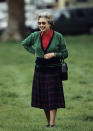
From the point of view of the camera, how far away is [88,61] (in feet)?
64.7

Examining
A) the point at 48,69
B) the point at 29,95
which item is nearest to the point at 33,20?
the point at 29,95

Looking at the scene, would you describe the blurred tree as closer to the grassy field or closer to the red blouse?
the grassy field

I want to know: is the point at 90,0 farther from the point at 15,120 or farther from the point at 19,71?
the point at 15,120

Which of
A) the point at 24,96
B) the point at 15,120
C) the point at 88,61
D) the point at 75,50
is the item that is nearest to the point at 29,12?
the point at 75,50

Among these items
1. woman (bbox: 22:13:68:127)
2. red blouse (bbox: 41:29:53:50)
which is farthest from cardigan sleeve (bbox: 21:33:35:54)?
red blouse (bbox: 41:29:53:50)

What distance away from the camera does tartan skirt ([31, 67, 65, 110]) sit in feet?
27.2

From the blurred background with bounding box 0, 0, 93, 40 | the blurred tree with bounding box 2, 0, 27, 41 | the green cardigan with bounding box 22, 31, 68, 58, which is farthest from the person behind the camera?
the blurred background with bounding box 0, 0, 93, 40

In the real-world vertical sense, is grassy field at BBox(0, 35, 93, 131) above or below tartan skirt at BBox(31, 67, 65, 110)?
below

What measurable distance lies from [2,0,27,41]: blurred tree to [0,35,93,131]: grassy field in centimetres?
583

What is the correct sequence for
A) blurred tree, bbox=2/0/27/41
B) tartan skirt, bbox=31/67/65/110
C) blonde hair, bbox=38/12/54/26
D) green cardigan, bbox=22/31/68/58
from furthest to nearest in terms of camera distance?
blurred tree, bbox=2/0/27/41, tartan skirt, bbox=31/67/65/110, green cardigan, bbox=22/31/68/58, blonde hair, bbox=38/12/54/26

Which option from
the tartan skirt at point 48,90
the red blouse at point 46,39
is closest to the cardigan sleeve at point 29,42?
the red blouse at point 46,39

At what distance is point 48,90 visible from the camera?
8.30 m

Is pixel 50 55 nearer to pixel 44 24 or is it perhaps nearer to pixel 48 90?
pixel 44 24

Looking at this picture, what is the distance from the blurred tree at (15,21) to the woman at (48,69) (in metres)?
20.9
